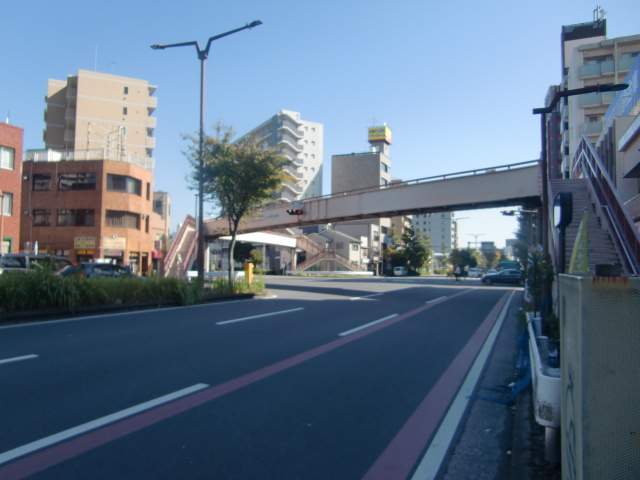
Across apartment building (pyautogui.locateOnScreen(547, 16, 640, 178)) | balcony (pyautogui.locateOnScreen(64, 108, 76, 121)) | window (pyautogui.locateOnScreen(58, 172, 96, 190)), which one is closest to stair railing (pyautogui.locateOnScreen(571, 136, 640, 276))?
apartment building (pyautogui.locateOnScreen(547, 16, 640, 178))

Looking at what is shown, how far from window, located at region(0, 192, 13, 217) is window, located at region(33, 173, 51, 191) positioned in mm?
10509

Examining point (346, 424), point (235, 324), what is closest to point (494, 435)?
point (346, 424)

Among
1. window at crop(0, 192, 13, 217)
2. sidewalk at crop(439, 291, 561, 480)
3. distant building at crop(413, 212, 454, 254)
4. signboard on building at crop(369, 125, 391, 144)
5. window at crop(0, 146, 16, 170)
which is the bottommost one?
sidewalk at crop(439, 291, 561, 480)

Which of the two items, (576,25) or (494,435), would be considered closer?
(494,435)

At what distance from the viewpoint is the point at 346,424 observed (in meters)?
4.46

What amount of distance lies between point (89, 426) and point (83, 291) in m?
8.59

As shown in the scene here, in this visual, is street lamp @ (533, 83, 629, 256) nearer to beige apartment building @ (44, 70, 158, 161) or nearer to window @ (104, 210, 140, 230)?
window @ (104, 210, 140, 230)

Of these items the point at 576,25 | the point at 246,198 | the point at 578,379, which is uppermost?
the point at 576,25

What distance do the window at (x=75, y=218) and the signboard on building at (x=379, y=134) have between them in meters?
74.2

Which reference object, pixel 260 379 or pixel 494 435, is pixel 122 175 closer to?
pixel 260 379

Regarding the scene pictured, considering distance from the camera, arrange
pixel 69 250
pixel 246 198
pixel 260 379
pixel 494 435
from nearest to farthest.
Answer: pixel 494 435 → pixel 260 379 → pixel 246 198 → pixel 69 250

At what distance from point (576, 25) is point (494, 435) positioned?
199ft

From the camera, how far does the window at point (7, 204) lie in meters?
26.6

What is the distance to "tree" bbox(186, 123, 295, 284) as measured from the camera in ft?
62.1
